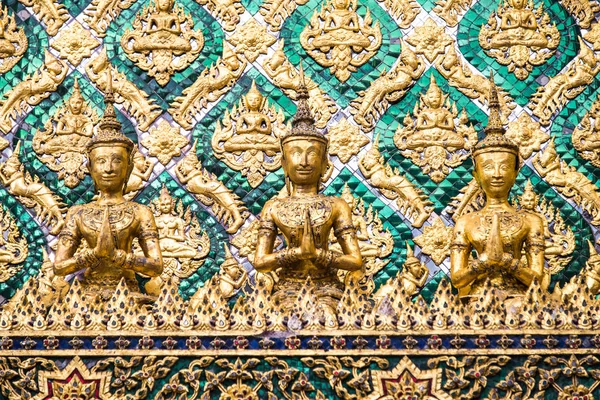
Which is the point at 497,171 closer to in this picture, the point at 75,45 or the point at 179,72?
the point at 179,72

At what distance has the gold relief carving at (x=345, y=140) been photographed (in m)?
14.6

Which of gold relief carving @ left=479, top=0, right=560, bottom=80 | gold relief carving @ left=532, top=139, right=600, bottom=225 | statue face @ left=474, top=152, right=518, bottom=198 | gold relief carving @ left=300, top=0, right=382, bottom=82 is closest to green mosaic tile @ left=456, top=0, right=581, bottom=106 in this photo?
gold relief carving @ left=479, top=0, right=560, bottom=80

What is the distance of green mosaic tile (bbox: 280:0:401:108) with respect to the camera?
14812 mm

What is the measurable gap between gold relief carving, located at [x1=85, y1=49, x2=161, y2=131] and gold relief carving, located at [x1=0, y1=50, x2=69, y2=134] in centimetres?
22

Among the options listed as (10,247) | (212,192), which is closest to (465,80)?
(212,192)

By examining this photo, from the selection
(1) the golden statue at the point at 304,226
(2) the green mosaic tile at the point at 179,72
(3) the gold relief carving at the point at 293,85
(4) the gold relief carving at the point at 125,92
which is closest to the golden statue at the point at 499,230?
(1) the golden statue at the point at 304,226

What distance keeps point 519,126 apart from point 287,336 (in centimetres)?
328

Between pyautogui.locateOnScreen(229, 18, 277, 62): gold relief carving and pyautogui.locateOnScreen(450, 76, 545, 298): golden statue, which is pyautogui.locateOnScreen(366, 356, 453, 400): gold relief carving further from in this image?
pyautogui.locateOnScreen(229, 18, 277, 62): gold relief carving

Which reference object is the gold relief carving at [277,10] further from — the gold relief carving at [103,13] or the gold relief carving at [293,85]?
the gold relief carving at [103,13]

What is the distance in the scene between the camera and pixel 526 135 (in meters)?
14.6

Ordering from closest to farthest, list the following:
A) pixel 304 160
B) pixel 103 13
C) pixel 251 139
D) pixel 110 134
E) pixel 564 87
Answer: pixel 304 160 → pixel 110 134 → pixel 251 139 → pixel 564 87 → pixel 103 13

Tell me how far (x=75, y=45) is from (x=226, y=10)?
112 centimetres

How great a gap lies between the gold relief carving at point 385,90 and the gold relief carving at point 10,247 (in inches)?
99.0

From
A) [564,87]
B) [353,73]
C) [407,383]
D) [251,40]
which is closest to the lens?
Result: [407,383]
